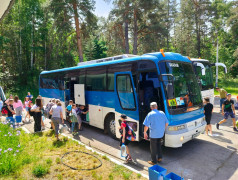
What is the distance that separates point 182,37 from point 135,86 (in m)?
33.1

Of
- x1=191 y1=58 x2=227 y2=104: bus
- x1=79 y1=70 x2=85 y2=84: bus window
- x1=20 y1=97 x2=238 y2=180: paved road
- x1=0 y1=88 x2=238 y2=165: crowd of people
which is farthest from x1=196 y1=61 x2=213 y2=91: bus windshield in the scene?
x1=79 y1=70 x2=85 y2=84: bus window

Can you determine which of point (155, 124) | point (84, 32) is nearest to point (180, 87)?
point (155, 124)

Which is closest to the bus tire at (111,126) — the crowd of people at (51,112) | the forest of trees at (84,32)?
the crowd of people at (51,112)

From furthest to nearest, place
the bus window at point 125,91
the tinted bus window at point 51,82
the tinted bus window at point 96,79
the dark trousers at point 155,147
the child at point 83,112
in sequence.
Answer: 1. the tinted bus window at point 51,82
2. the child at point 83,112
3. the tinted bus window at point 96,79
4. the bus window at point 125,91
5. the dark trousers at point 155,147

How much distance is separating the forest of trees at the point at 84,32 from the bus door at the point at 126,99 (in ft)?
51.3

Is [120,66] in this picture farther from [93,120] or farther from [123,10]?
[123,10]

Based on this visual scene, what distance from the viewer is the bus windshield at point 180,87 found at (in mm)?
6211

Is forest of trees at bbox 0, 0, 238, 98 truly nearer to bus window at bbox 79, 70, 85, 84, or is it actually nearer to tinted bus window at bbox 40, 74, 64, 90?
tinted bus window at bbox 40, 74, 64, 90

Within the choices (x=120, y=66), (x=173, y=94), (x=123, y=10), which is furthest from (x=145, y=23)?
(x=173, y=94)

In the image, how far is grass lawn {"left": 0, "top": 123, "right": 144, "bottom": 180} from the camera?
5000mm

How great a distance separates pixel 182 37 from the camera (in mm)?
36188

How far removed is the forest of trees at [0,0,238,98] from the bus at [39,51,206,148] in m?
14.8

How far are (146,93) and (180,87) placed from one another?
132 cm

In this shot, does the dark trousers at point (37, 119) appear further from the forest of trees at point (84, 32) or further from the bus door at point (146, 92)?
the forest of trees at point (84, 32)
